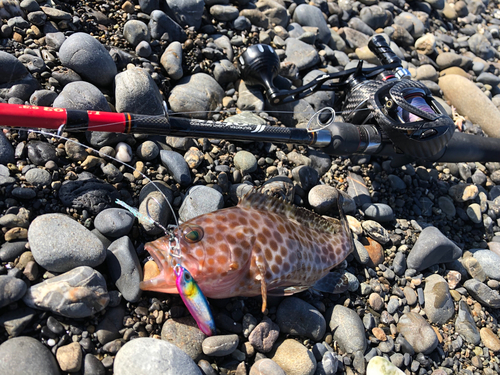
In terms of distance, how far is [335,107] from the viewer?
5.09 metres

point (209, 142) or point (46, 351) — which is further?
point (209, 142)

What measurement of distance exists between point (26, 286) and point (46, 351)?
0.47m

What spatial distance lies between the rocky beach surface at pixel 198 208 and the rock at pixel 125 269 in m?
0.01

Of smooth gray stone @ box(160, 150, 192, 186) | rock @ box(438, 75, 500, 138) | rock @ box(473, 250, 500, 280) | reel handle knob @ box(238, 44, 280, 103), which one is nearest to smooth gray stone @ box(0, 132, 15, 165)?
smooth gray stone @ box(160, 150, 192, 186)

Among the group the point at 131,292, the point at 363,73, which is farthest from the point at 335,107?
the point at 131,292

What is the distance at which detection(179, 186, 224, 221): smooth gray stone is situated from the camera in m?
3.38

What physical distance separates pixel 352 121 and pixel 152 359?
337 cm

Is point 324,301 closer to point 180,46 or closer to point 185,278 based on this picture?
point 185,278

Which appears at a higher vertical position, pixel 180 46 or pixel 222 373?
pixel 180 46

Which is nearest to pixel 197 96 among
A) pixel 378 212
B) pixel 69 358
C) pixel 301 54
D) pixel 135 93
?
pixel 135 93

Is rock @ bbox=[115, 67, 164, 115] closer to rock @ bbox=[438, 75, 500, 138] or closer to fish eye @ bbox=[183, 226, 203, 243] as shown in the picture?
fish eye @ bbox=[183, 226, 203, 243]

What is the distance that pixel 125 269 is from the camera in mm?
2836

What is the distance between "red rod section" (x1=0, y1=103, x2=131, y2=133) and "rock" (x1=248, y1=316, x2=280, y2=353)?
1.99m

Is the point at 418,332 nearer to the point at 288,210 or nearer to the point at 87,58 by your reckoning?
the point at 288,210
